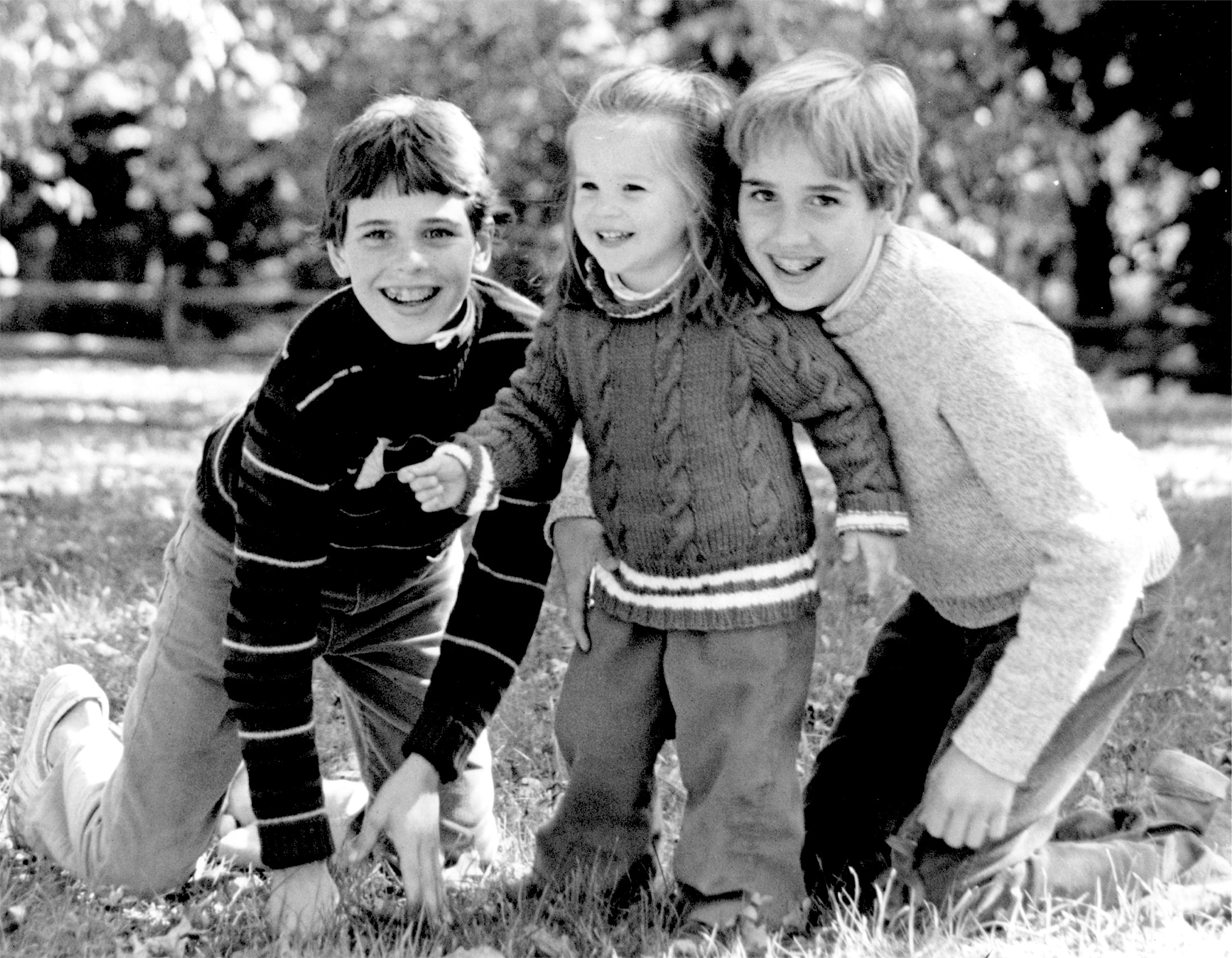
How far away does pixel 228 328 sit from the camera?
19.6m

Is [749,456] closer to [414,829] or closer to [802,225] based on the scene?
[802,225]

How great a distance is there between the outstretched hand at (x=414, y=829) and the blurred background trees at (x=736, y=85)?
17.4 ft

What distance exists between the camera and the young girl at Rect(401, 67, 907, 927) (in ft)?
8.17

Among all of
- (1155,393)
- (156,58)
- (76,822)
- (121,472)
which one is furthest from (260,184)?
(76,822)

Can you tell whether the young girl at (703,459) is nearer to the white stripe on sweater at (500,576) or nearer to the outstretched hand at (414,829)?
the white stripe on sweater at (500,576)

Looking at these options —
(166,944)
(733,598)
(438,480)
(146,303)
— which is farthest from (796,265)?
(146,303)

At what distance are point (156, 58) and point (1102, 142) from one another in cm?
1071

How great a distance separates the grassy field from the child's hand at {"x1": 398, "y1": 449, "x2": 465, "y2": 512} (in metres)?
0.76

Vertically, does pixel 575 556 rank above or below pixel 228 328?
above

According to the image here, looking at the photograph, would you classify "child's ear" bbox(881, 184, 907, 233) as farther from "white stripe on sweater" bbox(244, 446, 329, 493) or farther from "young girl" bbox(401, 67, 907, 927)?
"white stripe on sweater" bbox(244, 446, 329, 493)

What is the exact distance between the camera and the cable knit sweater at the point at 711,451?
8.11 feet

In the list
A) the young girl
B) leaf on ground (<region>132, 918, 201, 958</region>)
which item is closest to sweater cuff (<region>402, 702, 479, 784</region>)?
the young girl

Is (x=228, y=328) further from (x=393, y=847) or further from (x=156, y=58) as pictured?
(x=393, y=847)

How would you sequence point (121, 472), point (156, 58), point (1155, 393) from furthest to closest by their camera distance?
point (1155, 393) < point (156, 58) < point (121, 472)
